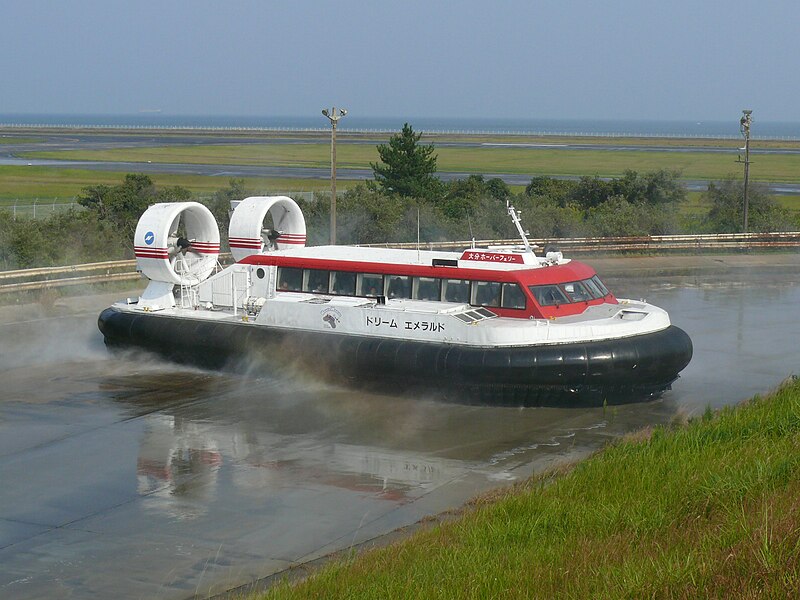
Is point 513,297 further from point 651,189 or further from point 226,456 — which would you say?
point 651,189

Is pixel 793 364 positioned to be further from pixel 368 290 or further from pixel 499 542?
pixel 499 542

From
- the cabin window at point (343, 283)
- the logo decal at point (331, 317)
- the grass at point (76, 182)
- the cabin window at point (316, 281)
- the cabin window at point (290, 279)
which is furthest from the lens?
the grass at point (76, 182)

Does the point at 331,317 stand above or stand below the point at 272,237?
below

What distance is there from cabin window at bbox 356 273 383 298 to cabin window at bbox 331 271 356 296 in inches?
3.6

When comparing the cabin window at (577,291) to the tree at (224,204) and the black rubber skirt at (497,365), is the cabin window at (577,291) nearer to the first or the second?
the black rubber skirt at (497,365)

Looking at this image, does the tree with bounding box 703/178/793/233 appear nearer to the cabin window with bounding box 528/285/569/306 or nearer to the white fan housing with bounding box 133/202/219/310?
the cabin window with bounding box 528/285/569/306

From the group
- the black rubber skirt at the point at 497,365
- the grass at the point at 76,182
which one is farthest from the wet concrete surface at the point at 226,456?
the grass at the point at 76,182

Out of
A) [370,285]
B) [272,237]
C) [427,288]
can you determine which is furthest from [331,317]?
[272,237]

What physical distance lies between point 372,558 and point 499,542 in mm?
845

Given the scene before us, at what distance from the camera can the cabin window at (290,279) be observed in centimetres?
1477

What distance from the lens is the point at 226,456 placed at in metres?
10.9

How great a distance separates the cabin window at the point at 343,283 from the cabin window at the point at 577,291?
108 inches

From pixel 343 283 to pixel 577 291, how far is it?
3.02 metres

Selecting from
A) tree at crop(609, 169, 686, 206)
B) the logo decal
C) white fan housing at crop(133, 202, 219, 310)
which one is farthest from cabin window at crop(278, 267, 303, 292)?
tree at crop(609, 169, 686, 206)
